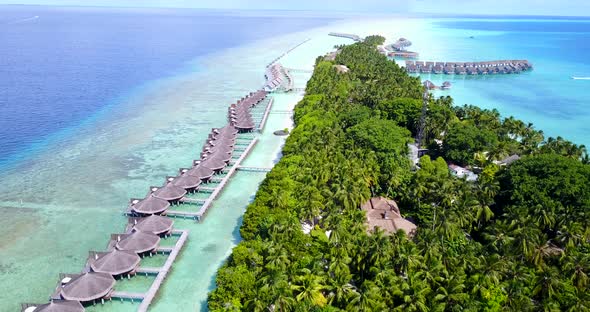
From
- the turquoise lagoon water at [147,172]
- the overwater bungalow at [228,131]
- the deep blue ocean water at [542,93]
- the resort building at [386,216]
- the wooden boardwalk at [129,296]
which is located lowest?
the deep blue ocean water at [542,93]

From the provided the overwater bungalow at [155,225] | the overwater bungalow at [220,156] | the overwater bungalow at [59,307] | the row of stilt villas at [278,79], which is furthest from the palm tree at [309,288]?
the row of stilt villas at [278,79]

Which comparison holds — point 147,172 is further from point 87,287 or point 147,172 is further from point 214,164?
point 87,287

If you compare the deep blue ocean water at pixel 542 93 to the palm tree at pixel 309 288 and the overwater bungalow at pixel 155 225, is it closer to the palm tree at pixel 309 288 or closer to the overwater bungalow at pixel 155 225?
the palm tree at pixel 309 288

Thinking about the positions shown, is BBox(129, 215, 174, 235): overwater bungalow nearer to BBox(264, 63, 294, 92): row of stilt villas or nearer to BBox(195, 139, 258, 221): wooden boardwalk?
BBox(195, 139, 258, 221): wooden boardwalk

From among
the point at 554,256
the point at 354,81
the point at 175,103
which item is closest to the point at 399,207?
the point at 554,256

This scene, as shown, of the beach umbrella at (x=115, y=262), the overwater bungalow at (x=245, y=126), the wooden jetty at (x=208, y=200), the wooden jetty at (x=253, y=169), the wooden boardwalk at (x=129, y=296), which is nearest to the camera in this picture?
the wooden boardwalk at (x=129, y=296)

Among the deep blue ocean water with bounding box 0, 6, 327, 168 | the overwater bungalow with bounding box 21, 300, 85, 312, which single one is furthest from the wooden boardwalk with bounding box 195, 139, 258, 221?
the deep blue ocean water with bounding box 0, 6, 327, 168

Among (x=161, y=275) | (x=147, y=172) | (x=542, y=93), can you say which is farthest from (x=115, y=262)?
(x=542, y=93)
